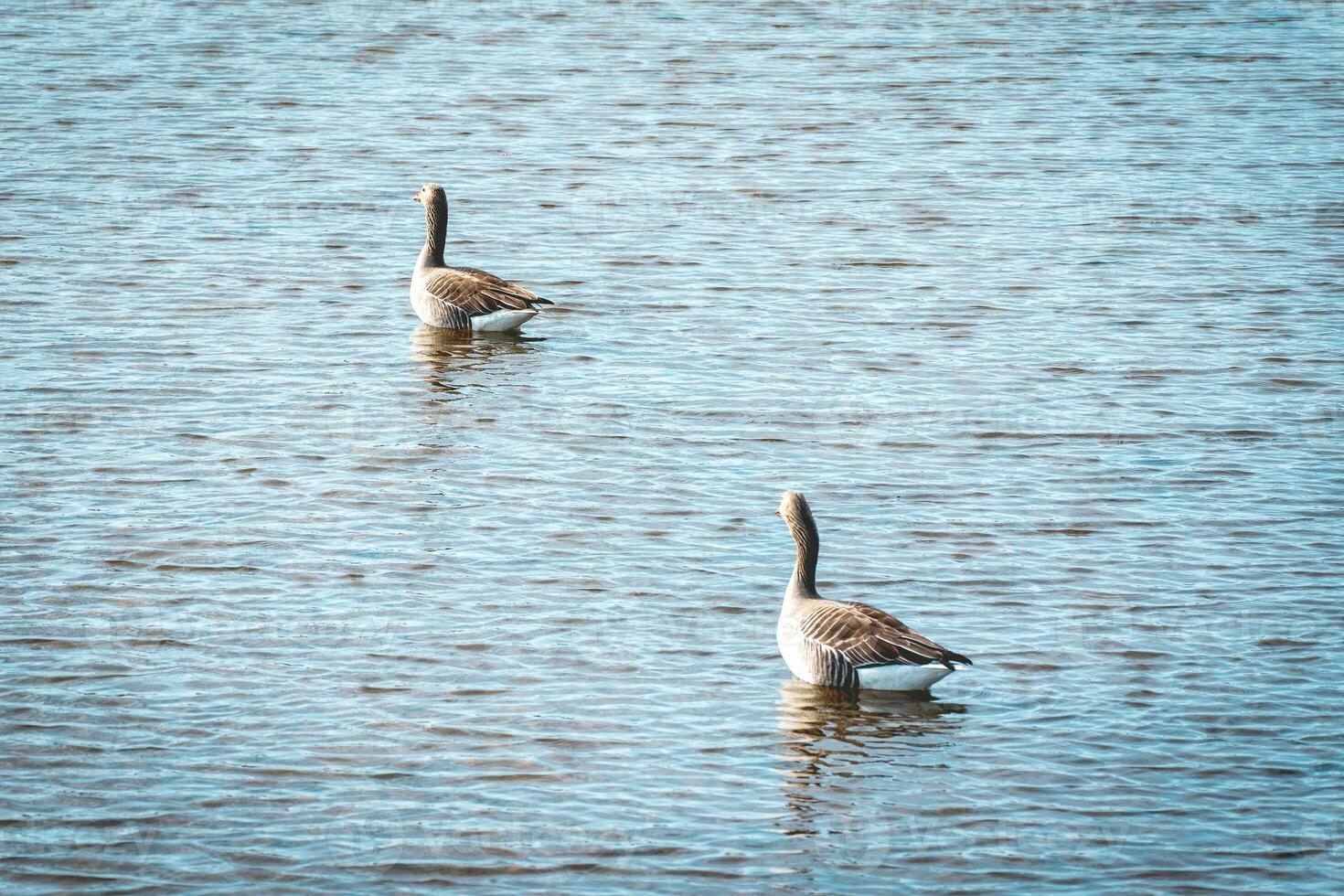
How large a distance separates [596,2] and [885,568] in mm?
37982

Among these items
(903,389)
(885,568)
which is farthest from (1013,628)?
(903,389)

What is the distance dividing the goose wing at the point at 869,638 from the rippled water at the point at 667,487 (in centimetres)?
46

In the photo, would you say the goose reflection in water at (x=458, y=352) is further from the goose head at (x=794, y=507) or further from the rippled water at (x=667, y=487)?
the goose head at (x=794, y=507)

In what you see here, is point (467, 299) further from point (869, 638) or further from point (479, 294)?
point (869, 638)

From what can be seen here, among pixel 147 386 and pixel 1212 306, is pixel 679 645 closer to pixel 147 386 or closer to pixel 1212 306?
pixel 147 386

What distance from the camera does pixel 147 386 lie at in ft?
70.9

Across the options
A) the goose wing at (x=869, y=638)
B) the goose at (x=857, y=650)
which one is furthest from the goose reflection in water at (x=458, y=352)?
the goose wing at (x=869, y=638)

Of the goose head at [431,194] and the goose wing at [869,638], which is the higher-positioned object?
the goose head at [431,194]

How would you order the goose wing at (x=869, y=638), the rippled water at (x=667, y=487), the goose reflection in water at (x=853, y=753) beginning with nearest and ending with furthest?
the goose reflection in water at (x=853, y=753)
the rippled water at (x=667, y=487)
the goose wing at (x=869, y=638)

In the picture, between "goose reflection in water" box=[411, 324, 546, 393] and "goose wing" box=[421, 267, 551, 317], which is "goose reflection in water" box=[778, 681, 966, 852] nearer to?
"goose reflection in water" box=[411, 324, 546, 393]

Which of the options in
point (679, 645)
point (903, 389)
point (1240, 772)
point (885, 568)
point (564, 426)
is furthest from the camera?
point (903, 389)

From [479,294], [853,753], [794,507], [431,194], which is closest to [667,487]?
[794,507]

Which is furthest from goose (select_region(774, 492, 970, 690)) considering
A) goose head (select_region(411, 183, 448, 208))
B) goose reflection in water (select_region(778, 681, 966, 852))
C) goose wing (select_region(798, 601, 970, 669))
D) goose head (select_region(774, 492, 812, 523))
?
goose head (select_region(411, 183, 448, 208))

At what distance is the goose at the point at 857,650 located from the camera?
13.8 meters
